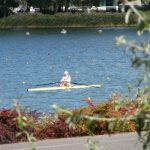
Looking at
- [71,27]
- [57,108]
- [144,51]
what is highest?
[144,51]

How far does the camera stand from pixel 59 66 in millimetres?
53312

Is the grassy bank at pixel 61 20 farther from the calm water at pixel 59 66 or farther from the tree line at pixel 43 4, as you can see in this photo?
the calm water at pixel 59 66

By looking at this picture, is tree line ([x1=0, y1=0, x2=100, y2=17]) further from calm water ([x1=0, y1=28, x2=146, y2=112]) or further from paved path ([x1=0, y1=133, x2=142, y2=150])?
paved path ([x1=0, y1=133, x2=142, y2=150])

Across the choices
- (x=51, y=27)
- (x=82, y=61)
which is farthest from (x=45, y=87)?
(x=51, y=27)

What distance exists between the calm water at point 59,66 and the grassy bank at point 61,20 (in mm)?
8489

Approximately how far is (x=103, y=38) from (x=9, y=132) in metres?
71.3

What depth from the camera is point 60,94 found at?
36281 mm

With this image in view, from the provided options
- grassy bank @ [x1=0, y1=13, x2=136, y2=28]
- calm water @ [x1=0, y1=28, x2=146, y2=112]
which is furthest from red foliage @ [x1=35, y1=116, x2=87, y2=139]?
grassy bank @ [x1=0, y1=13, x2=136, y2=28]

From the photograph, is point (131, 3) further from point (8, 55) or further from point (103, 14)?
point (103, 14)

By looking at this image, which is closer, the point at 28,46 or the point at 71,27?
the point at 28,46

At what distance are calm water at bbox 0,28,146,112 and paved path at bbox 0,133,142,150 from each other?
14.1 ft

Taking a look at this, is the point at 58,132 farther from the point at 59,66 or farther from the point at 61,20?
the point at 61,20

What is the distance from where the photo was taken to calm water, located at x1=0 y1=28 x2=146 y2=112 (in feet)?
116

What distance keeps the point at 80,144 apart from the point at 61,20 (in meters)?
89.0
